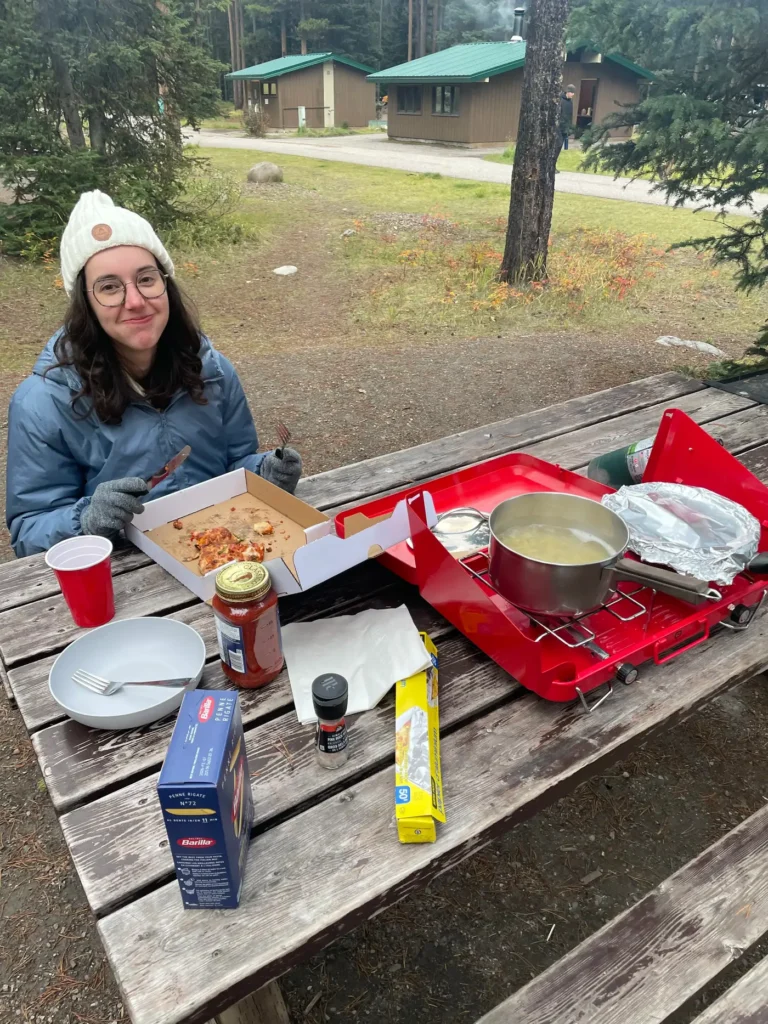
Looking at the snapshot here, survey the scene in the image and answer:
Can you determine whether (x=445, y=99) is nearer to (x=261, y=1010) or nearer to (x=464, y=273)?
(x=464, y=273)

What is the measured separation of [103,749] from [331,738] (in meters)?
0.42

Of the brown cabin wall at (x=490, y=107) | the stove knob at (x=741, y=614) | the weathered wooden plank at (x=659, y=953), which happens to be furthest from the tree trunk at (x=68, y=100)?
the brown cabin wall at (x=490, y=107)

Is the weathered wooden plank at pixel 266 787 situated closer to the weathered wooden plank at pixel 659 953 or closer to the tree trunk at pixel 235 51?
the weathered wooden plank at pixel 659 953

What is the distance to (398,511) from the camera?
60.7 inches

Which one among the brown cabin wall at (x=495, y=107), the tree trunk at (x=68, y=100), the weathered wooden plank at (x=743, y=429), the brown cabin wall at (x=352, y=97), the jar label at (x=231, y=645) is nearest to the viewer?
the jar label at (x=231, y=645)

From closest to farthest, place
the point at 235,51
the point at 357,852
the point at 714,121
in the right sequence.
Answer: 1. the point at 357,852
2. the point at 714,121
3. the point at 235,51

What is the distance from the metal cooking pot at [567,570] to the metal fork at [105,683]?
26.3 inches

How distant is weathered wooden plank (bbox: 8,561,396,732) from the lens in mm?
1386

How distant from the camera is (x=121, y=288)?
6.49 ft

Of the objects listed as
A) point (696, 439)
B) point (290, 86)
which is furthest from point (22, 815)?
point (290, 86)

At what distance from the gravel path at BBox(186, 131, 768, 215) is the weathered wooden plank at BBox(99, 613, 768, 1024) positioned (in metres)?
13.2

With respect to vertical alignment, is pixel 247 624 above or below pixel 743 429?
above

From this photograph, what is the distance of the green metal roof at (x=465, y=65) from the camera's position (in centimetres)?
2295

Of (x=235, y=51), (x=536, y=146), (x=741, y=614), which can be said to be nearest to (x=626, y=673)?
(x=741, y=614)
